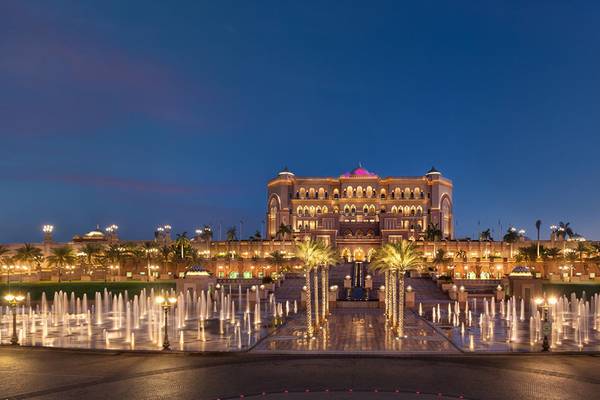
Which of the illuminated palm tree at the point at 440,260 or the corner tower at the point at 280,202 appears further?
the corner tower at the point at 280,202

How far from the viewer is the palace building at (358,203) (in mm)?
117500

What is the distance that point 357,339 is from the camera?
89.2 feet

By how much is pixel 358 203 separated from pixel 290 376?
10267 cm

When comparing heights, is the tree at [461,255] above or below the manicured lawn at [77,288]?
above

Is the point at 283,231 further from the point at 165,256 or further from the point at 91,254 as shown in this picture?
the point at 91,254

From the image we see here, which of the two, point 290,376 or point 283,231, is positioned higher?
point 283,231

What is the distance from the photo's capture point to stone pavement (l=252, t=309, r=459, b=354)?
24.2 metres

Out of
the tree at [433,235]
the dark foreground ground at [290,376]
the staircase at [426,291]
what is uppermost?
the tree at [433,235]

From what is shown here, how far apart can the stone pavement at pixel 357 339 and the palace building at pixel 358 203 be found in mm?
79425

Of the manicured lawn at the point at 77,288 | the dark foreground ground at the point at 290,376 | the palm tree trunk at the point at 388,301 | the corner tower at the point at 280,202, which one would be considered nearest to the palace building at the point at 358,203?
the corner tower at the point at 280,202

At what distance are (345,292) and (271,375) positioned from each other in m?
35.2

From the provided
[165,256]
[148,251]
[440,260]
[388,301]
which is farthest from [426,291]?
[148,251]

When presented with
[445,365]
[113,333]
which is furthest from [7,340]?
[445,365]

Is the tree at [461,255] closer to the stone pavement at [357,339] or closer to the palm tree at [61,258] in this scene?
the palm tree at [61,258]
